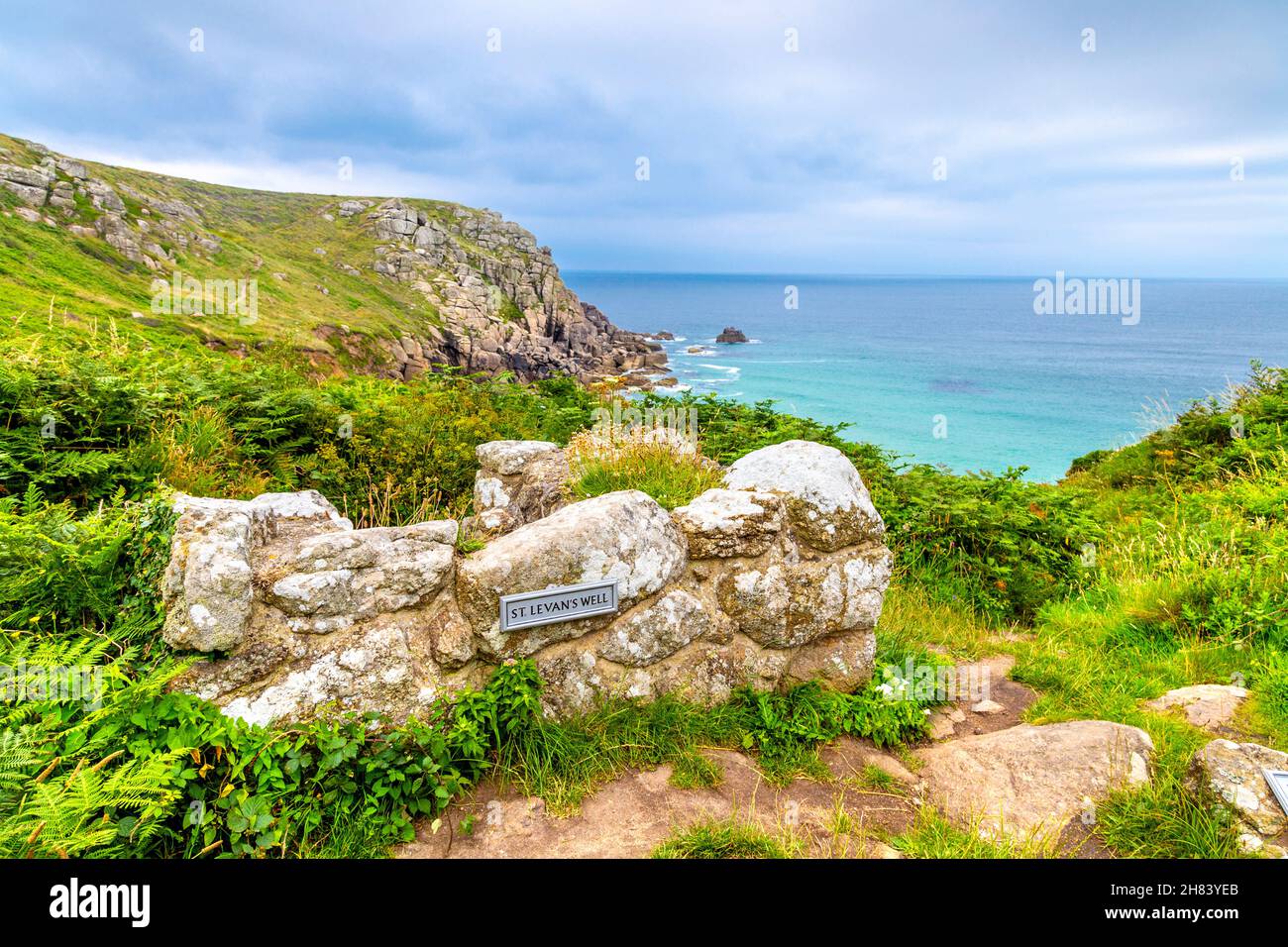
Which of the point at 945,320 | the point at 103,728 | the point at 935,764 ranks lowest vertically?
the point at 935,764

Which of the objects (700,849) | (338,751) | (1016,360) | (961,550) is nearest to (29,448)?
(338,751)

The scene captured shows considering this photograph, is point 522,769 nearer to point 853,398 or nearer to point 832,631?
point 832,631

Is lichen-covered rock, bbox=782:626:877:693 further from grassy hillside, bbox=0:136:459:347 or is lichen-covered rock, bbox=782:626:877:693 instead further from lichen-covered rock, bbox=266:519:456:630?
grassy hillside, bbox=0:136:459:347

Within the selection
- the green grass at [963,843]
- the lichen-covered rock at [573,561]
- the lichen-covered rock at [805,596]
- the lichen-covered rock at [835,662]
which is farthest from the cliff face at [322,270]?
the green grass at [963,843]

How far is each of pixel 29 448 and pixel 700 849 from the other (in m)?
5.87

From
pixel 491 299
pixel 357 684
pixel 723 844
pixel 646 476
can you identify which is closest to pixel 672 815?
pixel 723 844

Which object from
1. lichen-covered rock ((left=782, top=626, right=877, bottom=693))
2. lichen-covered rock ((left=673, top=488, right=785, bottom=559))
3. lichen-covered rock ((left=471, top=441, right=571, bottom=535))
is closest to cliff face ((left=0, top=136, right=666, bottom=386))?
lichen-covered rock ((left=471, top=441, right=571, bottom=535))

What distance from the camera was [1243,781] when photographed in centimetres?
352

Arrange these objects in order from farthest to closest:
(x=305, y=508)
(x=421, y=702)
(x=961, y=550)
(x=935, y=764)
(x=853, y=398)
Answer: (x=853, y=398), (x=961, y=550), (x=305, y=508), (x=935, y=764), (x=421, y=702)

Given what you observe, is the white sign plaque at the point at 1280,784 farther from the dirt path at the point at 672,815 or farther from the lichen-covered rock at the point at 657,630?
the lichen-covered rock at the point at 657,630

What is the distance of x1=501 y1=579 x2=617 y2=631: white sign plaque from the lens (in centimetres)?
410

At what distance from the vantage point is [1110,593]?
7.34 m

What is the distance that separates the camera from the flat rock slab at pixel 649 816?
141 inches

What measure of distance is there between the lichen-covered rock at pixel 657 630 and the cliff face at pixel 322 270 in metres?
8.12
